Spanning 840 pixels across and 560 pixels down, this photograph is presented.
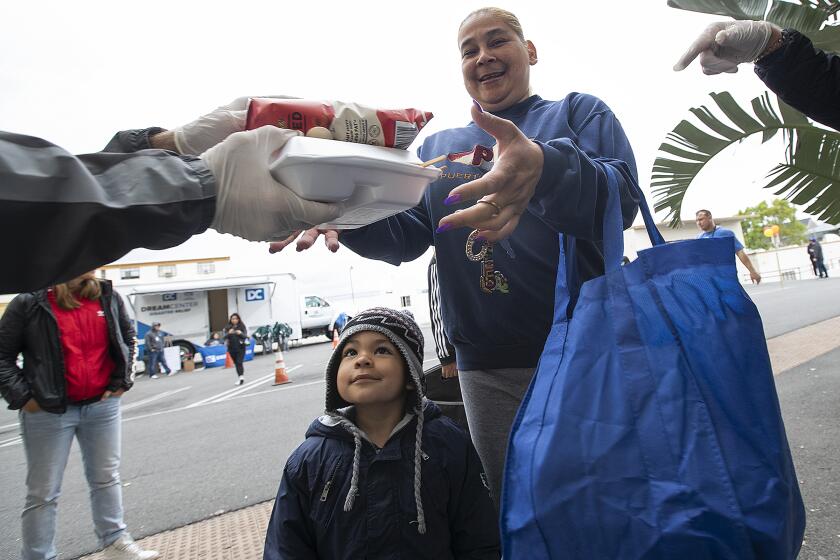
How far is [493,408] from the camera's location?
141 centimetres

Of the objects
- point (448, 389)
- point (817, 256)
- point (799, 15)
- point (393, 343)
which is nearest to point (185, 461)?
point (448, 389)

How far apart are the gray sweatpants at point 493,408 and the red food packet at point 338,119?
0.70 metres

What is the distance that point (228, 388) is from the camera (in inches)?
398

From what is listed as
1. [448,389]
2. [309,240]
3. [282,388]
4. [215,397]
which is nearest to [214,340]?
[215,397]

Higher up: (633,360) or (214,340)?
(633,360)

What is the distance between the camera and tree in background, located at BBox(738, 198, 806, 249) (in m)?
45.6

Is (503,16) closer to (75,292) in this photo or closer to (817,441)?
(75,292)

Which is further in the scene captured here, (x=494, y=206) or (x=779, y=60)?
(x=779, y=60)

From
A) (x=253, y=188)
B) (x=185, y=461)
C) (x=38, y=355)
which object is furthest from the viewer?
(x=185, y=461)

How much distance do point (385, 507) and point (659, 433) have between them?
101cm

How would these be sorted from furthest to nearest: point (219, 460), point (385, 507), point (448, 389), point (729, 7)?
point (219, 460)
point (729, 7)
point (448, 389)
point (385, 507)

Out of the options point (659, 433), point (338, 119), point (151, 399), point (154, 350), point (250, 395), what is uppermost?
point (338, 119)

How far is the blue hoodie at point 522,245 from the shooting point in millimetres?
1120

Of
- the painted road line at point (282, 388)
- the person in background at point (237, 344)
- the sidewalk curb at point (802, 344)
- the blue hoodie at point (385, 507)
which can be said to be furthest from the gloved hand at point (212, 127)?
the person in background at point (237, 344)
